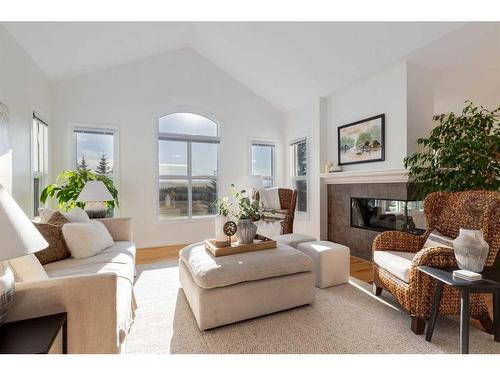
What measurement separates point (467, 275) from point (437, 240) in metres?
0.77

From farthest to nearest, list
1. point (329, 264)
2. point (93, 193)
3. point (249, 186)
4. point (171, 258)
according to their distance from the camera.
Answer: point (249, 186)
point (171, 258)
point (93, 193)
point (329, 264)

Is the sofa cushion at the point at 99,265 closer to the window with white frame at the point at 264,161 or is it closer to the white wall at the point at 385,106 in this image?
the white wall at the point at 385,106

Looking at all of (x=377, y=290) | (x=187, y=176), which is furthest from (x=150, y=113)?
(x=377, y=290)

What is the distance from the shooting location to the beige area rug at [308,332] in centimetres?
167

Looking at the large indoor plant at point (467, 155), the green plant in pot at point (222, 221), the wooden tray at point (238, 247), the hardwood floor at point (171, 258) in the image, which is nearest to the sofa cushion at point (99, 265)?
the wooden tray at point (238, 247)

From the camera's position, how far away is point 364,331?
Answer: 1847 millimetres

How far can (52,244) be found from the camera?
2088 mm

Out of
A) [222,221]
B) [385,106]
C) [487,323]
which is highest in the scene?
[385,106]

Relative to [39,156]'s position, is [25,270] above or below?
below

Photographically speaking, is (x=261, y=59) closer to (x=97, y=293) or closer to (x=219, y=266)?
(x=219, y=266)

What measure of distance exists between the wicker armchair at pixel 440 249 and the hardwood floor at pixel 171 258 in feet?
2.14

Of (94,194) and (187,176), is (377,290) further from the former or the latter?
(187,176)

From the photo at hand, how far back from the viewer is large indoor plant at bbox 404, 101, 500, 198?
2.46m
